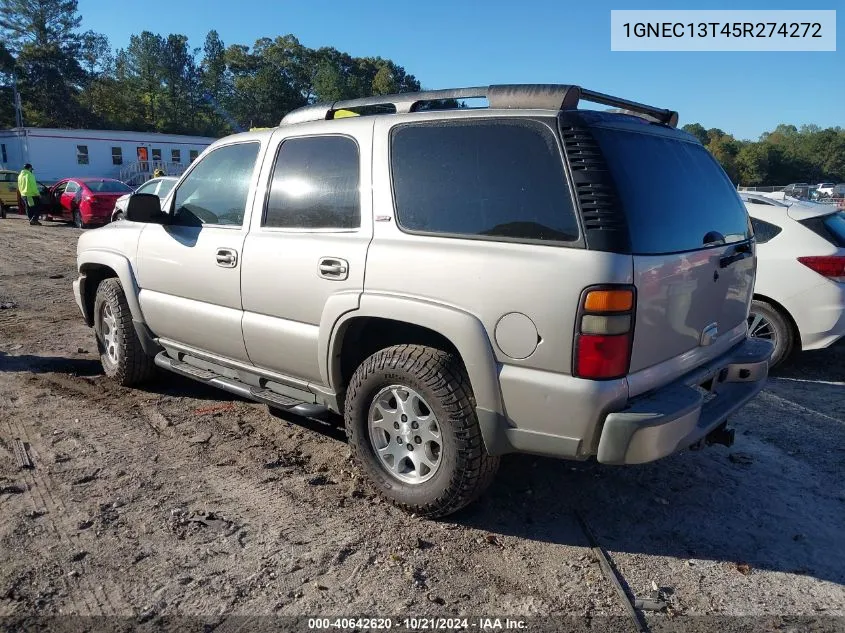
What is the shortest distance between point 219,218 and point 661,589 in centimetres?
326

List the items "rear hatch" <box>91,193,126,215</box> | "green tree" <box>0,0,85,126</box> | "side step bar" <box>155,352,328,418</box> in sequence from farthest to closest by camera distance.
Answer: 1. "green tree" <box>0,0,85,126</box>
2. "rear hatch" <box>91,193,126,215</box>
3. "side step bar" <box>155,352,328,418</box>

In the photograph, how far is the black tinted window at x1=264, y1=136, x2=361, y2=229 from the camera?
138 inches

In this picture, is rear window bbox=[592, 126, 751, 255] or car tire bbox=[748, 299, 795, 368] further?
car tire bbox=[748, 299, 795, 368]

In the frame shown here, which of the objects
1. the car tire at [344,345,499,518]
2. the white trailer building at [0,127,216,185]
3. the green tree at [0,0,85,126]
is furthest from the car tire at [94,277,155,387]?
the green tree at [0,0,85,126]

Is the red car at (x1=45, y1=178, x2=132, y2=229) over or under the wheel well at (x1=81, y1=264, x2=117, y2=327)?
over

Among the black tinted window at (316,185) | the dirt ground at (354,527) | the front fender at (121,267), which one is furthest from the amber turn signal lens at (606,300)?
the front fender at (121,267)

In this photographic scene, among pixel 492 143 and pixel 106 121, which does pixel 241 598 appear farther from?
pixel 106 121

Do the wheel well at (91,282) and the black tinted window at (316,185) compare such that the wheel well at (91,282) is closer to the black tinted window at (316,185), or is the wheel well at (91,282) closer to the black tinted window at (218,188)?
the black tinted window at (218,188)

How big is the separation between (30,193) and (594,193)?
20493 millimetres

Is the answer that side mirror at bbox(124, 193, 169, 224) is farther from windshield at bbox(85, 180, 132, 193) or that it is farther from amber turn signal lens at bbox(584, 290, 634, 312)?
windshield at bbox(85, 180, 132, 193)

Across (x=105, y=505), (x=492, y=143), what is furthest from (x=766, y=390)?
(x=105, y=505)

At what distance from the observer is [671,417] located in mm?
2691

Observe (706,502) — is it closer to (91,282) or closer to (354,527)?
(354,527)

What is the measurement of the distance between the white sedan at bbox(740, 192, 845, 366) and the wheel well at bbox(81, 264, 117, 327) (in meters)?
5.57
